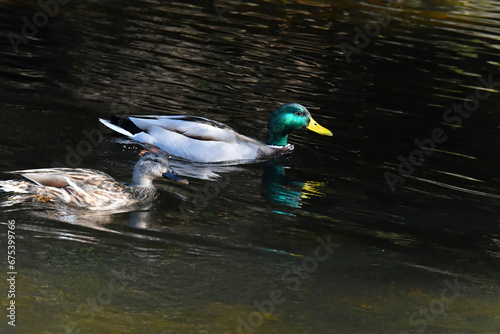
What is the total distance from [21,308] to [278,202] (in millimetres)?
3868

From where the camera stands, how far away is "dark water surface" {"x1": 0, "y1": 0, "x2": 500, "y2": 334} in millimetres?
6309

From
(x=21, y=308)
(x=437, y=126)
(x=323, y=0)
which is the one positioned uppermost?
(x=323, y=0)

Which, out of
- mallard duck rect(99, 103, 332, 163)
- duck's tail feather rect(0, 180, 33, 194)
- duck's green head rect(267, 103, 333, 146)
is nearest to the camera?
duck's tail feather rect(0, 180, 33, 194)

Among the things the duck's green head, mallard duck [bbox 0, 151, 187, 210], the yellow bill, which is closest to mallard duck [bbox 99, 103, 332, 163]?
the duck's green head

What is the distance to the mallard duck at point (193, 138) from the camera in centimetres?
1059

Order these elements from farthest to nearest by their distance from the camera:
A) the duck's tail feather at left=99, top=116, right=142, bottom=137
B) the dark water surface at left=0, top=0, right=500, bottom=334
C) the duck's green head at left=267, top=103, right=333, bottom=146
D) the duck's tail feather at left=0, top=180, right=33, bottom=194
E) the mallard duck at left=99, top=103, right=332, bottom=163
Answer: the duck's green head at left=267, top=103, right=333, bottom=146 < the duck's tail feather at left=99, top=116, right=142, bottom=137 < the mallard duck at left=99, top=103, right=332, bottom=163 < the duck's tail feather at left=0, top=180, right=33, bottom=194 < the dark water surface at left=0, top=0, right=500, bottom=334

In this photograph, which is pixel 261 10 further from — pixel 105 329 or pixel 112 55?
pixel 105 329

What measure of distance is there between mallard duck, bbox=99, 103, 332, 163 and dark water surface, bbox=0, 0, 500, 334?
24cm

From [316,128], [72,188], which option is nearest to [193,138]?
[316,128]

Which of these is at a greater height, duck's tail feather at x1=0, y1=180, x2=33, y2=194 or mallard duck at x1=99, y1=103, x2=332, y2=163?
mallard duck at x1=99, y1=103, x2=332, y2=163

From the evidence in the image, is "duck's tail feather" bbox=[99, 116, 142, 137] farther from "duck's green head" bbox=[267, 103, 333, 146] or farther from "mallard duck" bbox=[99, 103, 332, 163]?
"duck's green head" bbox=[267, 103, 333, 146]

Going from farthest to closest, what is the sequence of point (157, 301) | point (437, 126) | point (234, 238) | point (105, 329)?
point (437, 126) → point (234, 238) → point (157, 301) → point (105, 329)

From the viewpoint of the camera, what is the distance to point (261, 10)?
2205cm

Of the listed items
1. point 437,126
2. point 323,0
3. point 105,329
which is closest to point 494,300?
point 105,329
